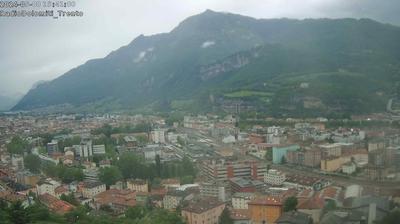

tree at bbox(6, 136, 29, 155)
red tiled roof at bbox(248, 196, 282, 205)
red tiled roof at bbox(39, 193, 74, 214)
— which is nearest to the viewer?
red tiled roof at bbox(248, 196, 282, 205)

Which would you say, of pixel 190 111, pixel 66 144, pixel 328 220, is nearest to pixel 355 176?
pixel 328 220

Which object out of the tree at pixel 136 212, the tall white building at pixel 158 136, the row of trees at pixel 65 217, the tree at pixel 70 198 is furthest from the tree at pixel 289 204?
the tall white building at pixel 158 136

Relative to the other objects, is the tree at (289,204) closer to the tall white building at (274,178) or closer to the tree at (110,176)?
the tall white building at (274,178)

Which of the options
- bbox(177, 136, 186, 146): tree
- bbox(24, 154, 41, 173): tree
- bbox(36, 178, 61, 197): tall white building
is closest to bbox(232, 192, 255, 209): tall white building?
bbox(36, 178, 61, 197): tall white building

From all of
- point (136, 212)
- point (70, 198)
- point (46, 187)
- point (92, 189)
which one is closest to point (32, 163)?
point (46, 187)

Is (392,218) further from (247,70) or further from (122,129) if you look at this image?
(247,70)

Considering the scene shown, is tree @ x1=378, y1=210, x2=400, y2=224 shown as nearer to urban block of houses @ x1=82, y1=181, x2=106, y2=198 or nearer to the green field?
urban block of houses @ x1=82, y1=181, x2=106, y2=198

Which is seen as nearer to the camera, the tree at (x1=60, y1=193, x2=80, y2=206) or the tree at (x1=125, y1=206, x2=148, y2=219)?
the tree at (x1=125, y1=206, x2=148, y2=219)

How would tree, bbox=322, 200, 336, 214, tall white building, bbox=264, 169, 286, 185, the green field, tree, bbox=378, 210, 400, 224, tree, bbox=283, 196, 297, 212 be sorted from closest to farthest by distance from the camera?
tree, bbox=378, 210, 400, 224 < tree, bbox=322, 200, 336, 214 < tree, bbox=283, 196, 297, 212 < tall white building, bbox=264, 169, 286, 185 < the green field
